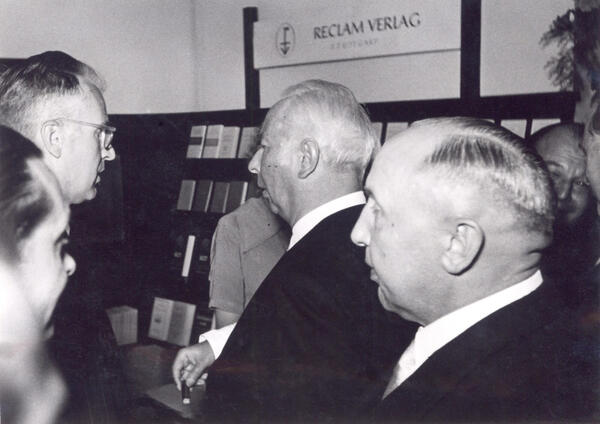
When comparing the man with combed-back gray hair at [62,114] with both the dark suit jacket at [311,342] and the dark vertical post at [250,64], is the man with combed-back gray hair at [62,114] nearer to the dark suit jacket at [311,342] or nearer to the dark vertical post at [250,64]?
the dark suit jacket at [311,342]

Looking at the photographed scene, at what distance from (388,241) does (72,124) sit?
75cm

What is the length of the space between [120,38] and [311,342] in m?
1.88

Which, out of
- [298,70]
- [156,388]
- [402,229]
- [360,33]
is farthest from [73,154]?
[298,70]

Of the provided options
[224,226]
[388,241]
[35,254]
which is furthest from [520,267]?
[224,226]

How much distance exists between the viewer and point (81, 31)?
240 centimetres

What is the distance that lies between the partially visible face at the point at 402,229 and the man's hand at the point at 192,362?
709 mm

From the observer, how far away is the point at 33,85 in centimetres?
123

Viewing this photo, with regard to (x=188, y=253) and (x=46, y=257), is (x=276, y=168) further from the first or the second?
(x=188, y=253)

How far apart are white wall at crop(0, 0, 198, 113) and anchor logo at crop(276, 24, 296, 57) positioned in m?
0.56

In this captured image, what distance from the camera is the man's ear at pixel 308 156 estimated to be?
1.43 m

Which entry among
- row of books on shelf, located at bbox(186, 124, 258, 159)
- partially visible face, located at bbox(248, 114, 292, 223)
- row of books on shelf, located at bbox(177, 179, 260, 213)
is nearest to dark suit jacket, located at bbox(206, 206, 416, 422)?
partially visible face, located at bbox(248, 114, 292, 223)

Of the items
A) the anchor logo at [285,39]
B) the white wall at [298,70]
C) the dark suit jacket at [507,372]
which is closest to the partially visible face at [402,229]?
the dark suit jacket at [507,372]

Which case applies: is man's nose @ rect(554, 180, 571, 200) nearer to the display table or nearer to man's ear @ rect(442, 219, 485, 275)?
man's ear @ rect(442, 219, 485, 275)

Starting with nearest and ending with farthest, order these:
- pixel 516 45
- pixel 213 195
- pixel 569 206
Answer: pixel 569 206
pixel 516 45
pixel 213 195
